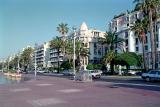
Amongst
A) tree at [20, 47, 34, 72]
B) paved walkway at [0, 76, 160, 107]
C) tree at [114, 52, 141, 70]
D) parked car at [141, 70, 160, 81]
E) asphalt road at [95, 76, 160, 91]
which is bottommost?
paved walkway at [0, 76, 160, 107]

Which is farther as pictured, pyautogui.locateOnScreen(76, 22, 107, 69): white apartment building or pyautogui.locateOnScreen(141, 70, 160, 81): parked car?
pyautogui.locateOnScreen(76, 22, 107, 69): white apartment building

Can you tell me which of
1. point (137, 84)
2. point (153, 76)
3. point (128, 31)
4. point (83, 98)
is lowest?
point (83, 98)

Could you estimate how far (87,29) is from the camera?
144 meters

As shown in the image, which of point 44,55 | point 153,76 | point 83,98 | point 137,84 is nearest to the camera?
point 83,98

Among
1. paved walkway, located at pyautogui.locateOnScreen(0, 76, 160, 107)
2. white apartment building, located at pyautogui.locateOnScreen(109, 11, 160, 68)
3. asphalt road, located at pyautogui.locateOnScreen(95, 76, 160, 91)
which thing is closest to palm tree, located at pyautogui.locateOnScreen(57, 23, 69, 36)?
white apartment building, located at pyautogui.locateOnScreen(109, 11, 160, 68)

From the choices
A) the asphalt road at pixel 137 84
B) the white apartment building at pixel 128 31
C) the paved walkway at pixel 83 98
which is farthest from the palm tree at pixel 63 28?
the paved walkway at pixel 83 98

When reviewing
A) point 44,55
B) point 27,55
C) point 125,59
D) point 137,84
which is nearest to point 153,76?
point 137,84

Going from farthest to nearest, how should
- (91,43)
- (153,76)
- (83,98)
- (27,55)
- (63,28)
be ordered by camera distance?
(27,55)
(91,43)
(63,28)
(153,76)
(83,98)

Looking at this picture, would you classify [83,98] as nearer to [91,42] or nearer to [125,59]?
[125,59]

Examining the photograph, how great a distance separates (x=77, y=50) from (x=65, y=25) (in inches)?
383

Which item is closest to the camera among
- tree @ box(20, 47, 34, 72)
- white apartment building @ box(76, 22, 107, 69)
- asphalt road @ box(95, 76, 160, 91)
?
asphalt road @ box(95, 76, 160, 91)

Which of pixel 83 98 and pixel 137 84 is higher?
pixel 137 84

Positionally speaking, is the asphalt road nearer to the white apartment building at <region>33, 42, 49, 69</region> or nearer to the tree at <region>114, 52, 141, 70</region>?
the tree at <region>114, 52, 141, 70</region>

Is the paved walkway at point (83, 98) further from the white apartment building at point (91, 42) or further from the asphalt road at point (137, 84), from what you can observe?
the white apartment building at point (91, 42)
